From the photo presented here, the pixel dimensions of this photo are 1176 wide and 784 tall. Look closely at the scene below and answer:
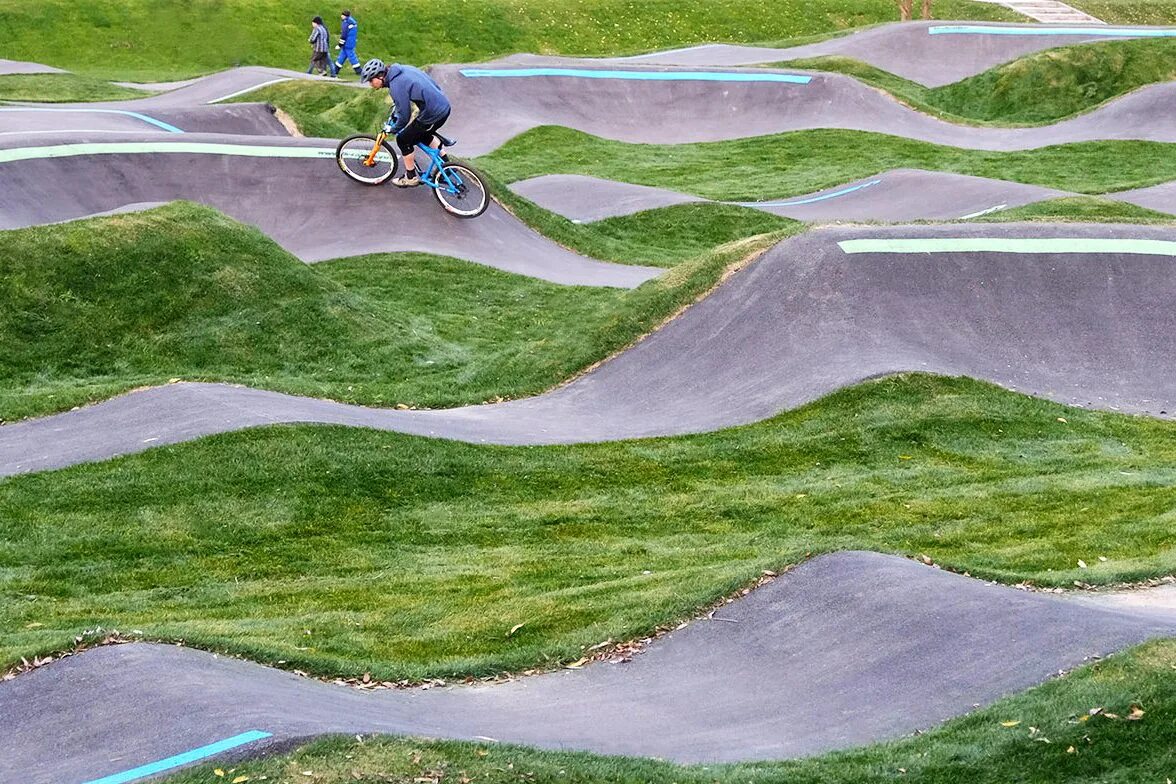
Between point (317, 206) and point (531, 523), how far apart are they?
13280 mm

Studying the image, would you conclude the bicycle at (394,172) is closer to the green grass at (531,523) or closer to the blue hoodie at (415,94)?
the blue hoodie at (415,94)

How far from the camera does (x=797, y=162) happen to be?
109 feet

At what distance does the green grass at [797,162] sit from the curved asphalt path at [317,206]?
262 inches

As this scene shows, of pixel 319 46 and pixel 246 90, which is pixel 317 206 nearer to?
pixel 246 90

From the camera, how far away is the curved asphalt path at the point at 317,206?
23172 millimetres

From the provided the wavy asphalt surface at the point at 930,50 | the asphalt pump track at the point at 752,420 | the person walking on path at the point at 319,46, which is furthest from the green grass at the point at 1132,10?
the asphalt pump track at the point at 752,420

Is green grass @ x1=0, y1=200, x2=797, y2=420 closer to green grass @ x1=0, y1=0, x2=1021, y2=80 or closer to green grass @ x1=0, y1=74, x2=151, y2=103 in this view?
green grass @ x1=0, y1=74, x2=151, y2=103

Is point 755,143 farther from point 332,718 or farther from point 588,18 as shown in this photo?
point 332,718

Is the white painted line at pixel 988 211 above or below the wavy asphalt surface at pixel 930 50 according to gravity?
below

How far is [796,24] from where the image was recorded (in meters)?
51.7

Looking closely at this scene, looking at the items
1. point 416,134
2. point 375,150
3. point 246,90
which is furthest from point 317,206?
point 246,90

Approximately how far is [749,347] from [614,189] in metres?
13.1

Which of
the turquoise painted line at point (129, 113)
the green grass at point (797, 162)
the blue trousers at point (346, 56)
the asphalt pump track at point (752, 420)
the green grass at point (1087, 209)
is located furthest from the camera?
the blue trousers at point (346, 56)

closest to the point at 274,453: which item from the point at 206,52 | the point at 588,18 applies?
the point at 206,52
